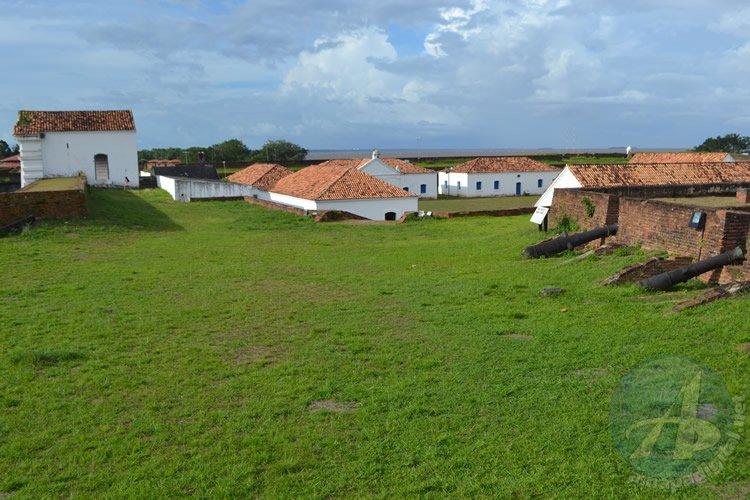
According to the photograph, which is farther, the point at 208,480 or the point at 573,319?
the point at 573,319

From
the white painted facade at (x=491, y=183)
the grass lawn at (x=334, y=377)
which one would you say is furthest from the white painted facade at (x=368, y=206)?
the white painted facade at (x=491, y=183)

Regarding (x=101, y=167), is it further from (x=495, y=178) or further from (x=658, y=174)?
(x=658, y=174)

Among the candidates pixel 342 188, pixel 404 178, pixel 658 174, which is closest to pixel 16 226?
pixel 342 188

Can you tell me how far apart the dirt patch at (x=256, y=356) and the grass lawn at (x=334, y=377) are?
35 millimetres

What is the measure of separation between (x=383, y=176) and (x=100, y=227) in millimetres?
25678

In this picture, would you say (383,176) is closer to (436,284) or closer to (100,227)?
(100,227)

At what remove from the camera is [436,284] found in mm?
11266

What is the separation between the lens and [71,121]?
1375 inches

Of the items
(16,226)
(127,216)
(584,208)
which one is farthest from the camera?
(127,216)

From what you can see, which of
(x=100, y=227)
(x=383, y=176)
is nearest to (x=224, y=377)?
(x=100, y=227)

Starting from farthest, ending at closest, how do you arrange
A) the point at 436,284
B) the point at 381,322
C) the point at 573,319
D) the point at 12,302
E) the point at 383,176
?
the point at 383,176, the point at 436,284, the point at 12,302, the point at 381,322, the point at 573,319

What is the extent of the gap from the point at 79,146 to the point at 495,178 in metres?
26.1

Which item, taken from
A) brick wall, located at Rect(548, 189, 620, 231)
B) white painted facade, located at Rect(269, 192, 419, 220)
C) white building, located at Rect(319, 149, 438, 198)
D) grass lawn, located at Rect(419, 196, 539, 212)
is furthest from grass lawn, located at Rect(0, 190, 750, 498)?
white building, located at Rect(319, 149, 438, 198)

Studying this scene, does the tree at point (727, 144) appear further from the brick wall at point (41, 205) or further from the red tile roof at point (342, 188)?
the brick wall at point (41, 205)
